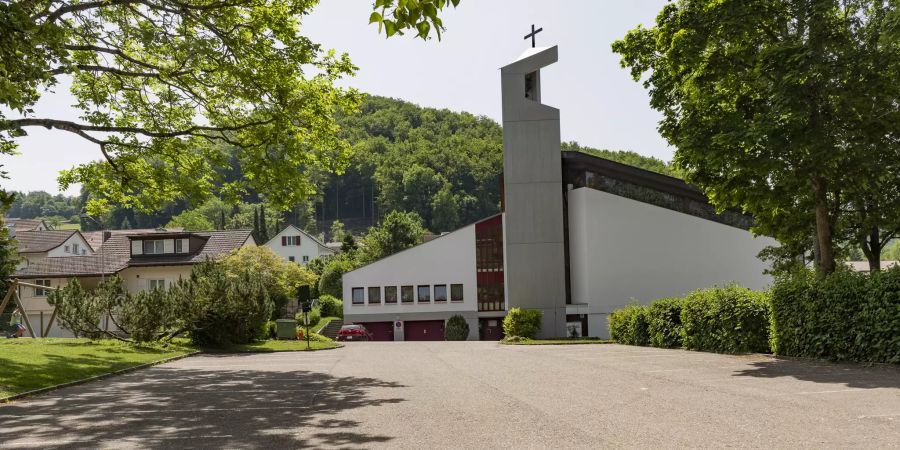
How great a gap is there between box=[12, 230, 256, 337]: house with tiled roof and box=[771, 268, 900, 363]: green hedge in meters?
49.7

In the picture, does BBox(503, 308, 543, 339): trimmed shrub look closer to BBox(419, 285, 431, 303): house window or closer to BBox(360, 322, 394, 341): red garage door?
BBox(419, 285, 431, 303): house window

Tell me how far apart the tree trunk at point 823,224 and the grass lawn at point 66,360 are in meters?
17.9

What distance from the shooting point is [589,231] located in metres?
42.8

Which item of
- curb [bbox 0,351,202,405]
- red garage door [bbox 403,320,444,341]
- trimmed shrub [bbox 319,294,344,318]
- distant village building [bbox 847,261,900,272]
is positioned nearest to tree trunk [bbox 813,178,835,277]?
distant village building [bbox 847,261,900,272]

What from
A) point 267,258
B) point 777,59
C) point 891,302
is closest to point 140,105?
point 777,59

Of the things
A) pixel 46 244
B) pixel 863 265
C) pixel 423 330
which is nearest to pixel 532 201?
pixel 423 330

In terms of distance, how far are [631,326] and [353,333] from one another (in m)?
29.1

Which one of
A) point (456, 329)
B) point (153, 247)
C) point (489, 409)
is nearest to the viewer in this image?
point (489, 409)

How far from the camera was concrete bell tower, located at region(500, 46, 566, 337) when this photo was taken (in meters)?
41.8

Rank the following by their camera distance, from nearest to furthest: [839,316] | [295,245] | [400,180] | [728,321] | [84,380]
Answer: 1. [84,380]
2. [839,316]
3. [728,321]
4. [295,245]
5. [400,180]

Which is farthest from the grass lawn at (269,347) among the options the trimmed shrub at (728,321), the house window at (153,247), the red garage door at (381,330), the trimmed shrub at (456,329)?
the house window at (153,247)

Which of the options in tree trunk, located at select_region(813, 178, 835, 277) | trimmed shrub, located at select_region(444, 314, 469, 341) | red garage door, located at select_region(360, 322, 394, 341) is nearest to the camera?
tree trunk, located at select_region(813, 178, 835, 277)

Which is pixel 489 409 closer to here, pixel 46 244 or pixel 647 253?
pixel 647 253

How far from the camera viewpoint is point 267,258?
59.4 metres
